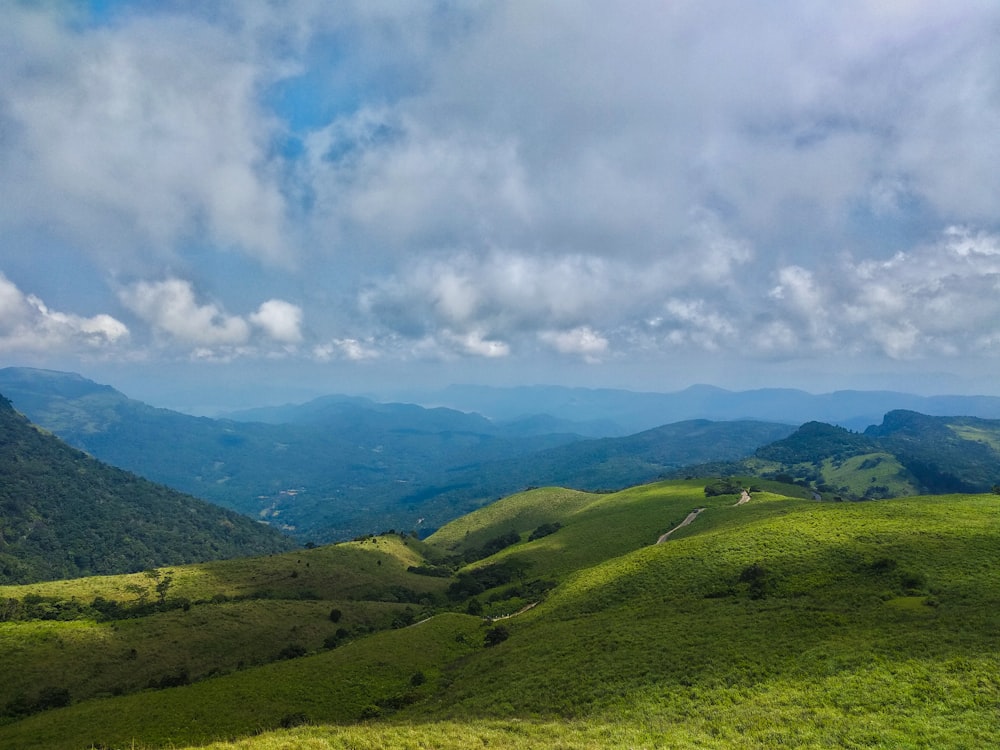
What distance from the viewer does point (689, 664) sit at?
36.7 m

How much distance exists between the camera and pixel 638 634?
44938 mm

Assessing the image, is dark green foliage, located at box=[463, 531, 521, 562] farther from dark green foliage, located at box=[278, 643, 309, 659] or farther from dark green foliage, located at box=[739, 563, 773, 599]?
dark green foliage, located at box=[739, 563, 773, 599]

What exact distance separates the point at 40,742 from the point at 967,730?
6328cm

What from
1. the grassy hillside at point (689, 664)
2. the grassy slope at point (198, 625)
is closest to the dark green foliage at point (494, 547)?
the grassy slope at point (198, 625)

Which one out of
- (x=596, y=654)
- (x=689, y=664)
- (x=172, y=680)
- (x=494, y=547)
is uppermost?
(x=689, y=664)

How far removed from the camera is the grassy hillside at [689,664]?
27.0 meters

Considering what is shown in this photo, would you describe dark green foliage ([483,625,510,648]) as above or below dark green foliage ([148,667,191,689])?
above

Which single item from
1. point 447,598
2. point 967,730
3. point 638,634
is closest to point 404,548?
point 447,598

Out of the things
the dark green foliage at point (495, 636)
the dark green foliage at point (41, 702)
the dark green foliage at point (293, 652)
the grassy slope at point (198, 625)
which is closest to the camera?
the dark green foliage at point (41, 702)

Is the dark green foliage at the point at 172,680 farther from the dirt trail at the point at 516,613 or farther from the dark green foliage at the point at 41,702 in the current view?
the dirt trail at the point at 516,613

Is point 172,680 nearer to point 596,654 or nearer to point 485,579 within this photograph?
point 596,654

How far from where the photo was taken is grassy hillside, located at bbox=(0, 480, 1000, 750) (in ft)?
88.6

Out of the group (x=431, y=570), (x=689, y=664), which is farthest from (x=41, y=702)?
(x=431, y=570)

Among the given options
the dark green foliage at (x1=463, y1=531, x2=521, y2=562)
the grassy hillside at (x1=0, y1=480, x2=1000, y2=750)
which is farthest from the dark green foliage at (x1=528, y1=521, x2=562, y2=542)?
the grassy hillside at (x1=0, y1=480, x2=1000, y2=750)
